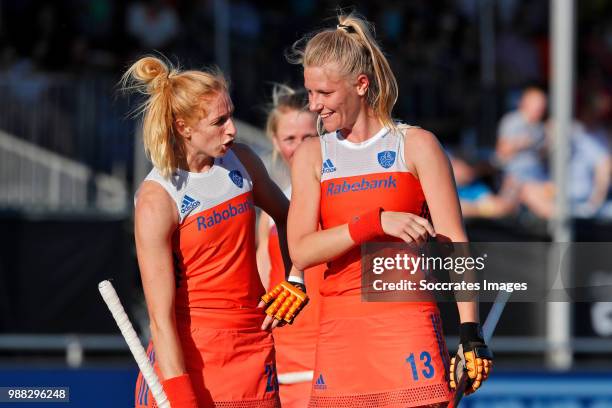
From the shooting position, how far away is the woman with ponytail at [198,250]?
406 centimetres

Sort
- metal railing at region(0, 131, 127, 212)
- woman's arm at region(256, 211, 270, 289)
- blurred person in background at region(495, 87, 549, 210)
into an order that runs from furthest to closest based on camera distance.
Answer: blurred person in background at region(495, 87, 549, 210) → metal railing at region(0, 131, 127, 212) → woman's arm at region(256, 211, 270, 289)

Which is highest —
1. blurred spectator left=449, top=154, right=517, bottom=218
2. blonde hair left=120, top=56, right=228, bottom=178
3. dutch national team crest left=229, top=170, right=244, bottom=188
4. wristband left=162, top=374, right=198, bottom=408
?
blurred spectator left=449, top=154, right=517, bottom=218

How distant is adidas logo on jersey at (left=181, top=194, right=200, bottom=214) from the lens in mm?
4125

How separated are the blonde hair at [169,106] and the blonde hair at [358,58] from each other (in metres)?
0.39

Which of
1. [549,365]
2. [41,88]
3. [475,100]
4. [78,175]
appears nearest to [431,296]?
[549,365]

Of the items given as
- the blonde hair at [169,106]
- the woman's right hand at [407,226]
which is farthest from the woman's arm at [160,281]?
the woman's right hand at [407,226]

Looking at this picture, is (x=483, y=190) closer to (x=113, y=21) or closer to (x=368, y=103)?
(x=113, y=21)

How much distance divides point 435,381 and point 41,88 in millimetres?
6869

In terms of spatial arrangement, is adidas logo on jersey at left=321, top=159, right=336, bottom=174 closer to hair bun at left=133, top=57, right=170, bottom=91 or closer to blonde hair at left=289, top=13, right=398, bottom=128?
blonde hair at left=289, top=13, right=398, bottom=128

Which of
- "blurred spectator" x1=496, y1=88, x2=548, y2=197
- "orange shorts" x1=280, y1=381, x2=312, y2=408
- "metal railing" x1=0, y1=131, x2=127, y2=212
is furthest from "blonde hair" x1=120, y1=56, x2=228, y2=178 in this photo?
"blurred spectator" x1=496, y1=88, x2=548, y2=197

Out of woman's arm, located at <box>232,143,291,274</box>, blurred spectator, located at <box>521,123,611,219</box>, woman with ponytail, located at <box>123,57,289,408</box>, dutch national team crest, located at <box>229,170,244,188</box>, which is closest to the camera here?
woman with ponytail, located at <box>123,57,289,408</box>

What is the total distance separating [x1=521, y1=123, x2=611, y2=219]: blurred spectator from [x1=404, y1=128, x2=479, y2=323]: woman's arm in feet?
19.3

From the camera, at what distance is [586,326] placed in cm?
886

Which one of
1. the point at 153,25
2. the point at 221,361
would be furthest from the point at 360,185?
the point at 153,25
